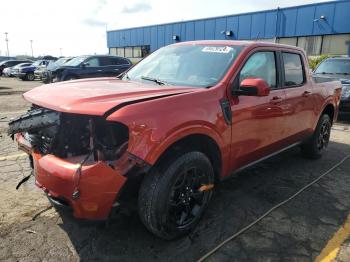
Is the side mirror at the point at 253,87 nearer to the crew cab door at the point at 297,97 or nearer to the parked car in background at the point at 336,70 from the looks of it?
the crew cab door at the point at 297,97

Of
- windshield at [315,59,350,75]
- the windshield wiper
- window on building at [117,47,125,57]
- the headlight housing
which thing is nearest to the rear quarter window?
windshield at [315,59,350,75]

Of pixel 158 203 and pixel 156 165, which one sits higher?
pixel 156 165

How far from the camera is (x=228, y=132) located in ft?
11.1

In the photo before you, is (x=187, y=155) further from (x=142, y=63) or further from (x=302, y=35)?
(x=302, y=35)

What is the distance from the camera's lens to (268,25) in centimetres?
2844

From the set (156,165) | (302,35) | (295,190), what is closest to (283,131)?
(295,190)

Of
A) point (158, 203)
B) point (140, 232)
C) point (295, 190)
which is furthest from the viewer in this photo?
point (295, 190)

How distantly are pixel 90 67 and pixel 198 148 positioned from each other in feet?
43.1

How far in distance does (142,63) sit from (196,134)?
192cm

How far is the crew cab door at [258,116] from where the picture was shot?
3.52 meters

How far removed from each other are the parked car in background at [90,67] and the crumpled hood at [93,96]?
12264mm

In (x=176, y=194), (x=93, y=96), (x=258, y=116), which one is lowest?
(x=176, y=194)

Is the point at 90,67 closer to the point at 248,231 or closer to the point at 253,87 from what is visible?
the point at 253,87

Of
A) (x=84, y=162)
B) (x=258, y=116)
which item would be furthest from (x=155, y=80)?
(x=84, y=162)
